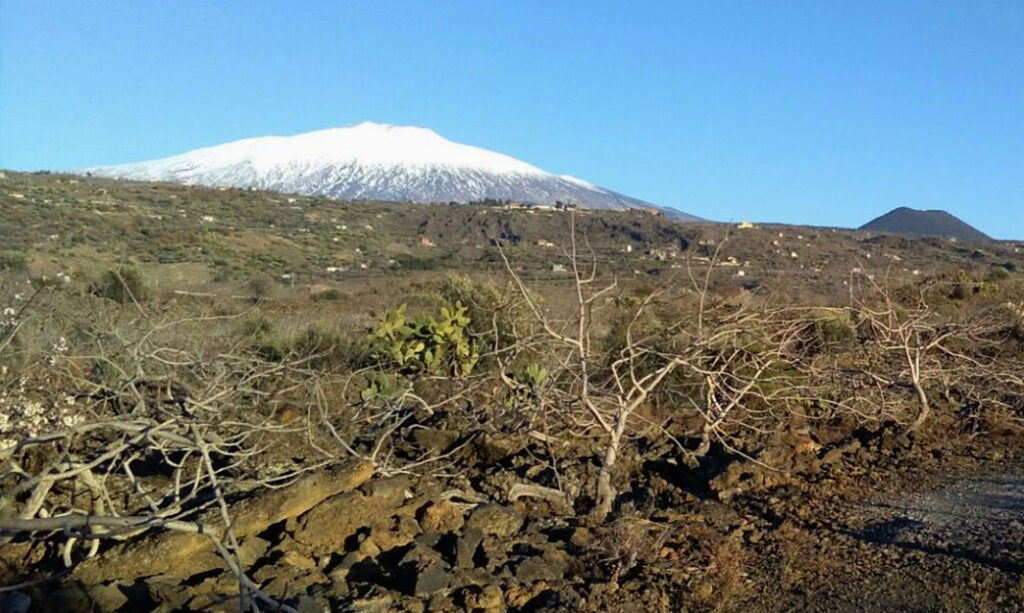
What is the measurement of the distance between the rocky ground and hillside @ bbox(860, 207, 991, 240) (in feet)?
229

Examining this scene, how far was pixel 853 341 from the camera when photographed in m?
11.5

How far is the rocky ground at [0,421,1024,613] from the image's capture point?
14.6 feet

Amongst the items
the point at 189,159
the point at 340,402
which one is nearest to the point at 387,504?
the point at 340,402

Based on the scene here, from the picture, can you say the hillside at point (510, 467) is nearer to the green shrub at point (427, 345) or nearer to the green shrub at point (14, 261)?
the green shrub at point (427, 345)

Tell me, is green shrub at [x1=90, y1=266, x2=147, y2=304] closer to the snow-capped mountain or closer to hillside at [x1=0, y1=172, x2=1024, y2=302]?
hillside at [x1=0, y1=172, x2=1024, y2=302]

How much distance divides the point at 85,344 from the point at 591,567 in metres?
6.14

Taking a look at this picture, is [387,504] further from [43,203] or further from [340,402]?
[43,203]

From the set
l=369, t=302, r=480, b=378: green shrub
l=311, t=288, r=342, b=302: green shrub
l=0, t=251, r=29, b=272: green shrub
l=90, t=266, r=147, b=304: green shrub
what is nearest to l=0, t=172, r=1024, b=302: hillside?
l=0, t=251, r=29, b=272: green shrub

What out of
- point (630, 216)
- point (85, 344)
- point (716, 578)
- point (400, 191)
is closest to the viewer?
point (716, 578)

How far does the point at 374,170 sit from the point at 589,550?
10169 centimetres

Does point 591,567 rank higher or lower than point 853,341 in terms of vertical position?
lower

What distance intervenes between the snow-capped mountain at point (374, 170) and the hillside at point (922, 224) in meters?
22.7

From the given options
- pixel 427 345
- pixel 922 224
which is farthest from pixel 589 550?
pixel 922 224

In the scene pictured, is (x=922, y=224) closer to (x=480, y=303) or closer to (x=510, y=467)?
(x=480, y=303)
